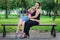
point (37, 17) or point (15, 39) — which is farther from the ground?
point (37, 17)

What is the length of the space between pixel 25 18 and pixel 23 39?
1037 millimetres

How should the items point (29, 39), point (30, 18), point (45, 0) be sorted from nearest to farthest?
point (29, 39)
point (30, 18)
point (45, 0)

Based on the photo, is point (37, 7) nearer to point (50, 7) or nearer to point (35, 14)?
point (35, 14)

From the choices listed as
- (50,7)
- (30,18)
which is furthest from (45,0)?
(30,18)

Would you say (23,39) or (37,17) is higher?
(37,17)

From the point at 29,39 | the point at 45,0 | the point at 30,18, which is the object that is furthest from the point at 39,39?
the point at 45,0

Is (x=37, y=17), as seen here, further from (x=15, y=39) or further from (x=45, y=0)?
(x=45, y=0)

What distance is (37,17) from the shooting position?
448 inches

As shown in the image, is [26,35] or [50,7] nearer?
[26,35]

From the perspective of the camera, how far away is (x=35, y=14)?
11.4 metres

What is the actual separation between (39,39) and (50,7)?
2030 inches

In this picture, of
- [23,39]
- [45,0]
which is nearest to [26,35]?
[23,39]

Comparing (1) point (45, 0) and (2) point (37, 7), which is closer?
(2) point (37, 7)

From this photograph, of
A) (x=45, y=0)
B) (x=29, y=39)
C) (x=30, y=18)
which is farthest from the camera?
(x=45, y=0)
